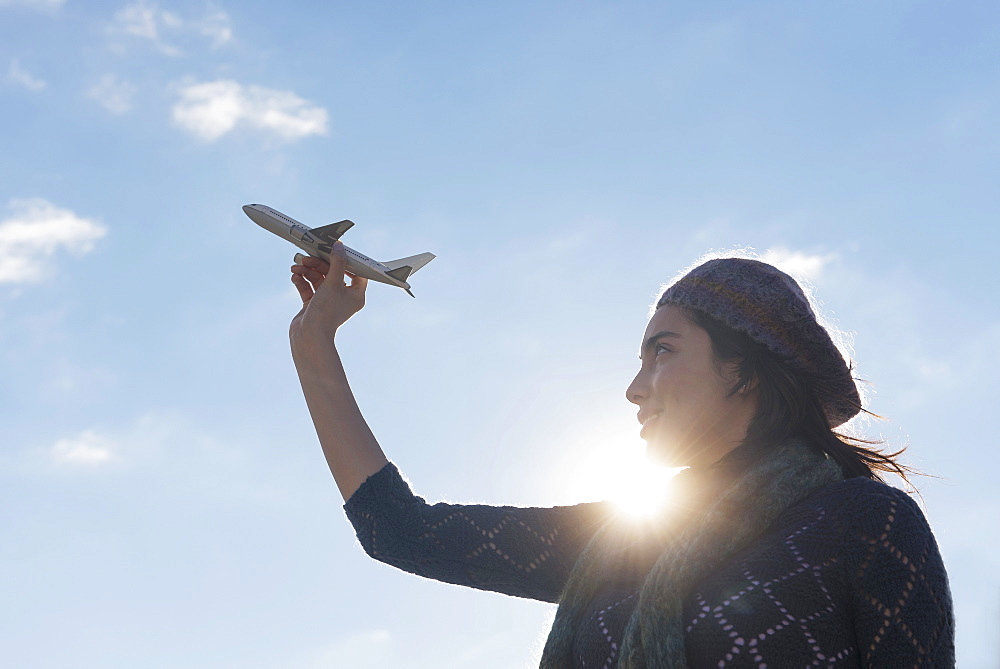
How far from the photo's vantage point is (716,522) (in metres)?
4.45

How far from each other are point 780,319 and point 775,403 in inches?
18.3

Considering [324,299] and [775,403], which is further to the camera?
[324,299]

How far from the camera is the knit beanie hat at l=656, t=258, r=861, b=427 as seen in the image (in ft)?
16.2

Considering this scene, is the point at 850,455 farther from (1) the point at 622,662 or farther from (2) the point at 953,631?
(1) the point at 622,662

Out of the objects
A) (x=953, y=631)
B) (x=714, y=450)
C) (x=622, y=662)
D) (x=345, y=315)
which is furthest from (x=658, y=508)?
(x=345, y=315)

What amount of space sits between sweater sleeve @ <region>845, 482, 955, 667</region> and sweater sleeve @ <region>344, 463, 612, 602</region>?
5.58 feet

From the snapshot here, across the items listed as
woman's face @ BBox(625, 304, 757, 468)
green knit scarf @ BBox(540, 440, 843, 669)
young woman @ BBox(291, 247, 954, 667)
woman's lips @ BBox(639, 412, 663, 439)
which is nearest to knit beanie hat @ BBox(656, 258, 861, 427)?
young woman @ BBox(291, 247, 954, 667)

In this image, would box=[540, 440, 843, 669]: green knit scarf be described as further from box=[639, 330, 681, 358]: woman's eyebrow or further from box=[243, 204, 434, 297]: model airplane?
box=[243, 204, 434, 297]: model airplane

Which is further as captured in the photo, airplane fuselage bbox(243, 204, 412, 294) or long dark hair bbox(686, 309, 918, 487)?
airplane fuselage bbox(243, 204, 412, 294)

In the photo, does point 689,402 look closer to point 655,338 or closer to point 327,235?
point 655,338

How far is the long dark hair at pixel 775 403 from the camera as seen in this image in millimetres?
4902

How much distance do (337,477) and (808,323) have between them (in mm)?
2899

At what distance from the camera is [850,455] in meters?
4.84

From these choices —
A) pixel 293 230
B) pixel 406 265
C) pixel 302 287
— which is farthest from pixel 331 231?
pixel 302 287
